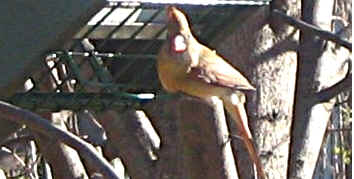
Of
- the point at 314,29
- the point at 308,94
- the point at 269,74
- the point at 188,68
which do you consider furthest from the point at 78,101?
the point at 308,94

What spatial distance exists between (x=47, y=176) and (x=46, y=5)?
8.87 ft

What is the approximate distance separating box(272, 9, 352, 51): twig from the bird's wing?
611mm

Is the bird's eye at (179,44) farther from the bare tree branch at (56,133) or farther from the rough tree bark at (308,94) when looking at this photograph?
the rough tree bark at (308,94)

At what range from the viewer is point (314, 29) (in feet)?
9.30

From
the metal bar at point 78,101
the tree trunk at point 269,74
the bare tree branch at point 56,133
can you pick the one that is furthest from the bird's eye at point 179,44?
the tree trunk at point 269,74

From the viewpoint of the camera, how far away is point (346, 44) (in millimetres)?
→ 2729

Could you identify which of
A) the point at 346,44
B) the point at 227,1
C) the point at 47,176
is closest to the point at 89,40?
the point at 227,1

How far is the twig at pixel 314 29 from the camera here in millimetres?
2764

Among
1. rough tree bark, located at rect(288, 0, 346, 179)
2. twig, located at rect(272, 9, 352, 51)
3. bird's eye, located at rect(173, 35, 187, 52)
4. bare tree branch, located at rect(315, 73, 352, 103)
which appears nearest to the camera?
bird's eye, located at rect(173, 35, 187, 52)

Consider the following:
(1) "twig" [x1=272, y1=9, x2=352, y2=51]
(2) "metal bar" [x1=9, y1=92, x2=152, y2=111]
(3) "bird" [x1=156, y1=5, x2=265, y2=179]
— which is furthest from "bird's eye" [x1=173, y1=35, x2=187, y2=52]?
(1) "twig" [x1=272, y1=9, x2=352, y2=51]

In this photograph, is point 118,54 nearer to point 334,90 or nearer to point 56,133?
point 56,133

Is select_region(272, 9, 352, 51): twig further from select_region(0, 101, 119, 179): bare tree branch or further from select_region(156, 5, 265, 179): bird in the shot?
select_region(0, 101, 119, 179): bare tree branch

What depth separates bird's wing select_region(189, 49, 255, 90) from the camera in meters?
2.13

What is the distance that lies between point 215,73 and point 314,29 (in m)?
0.75
